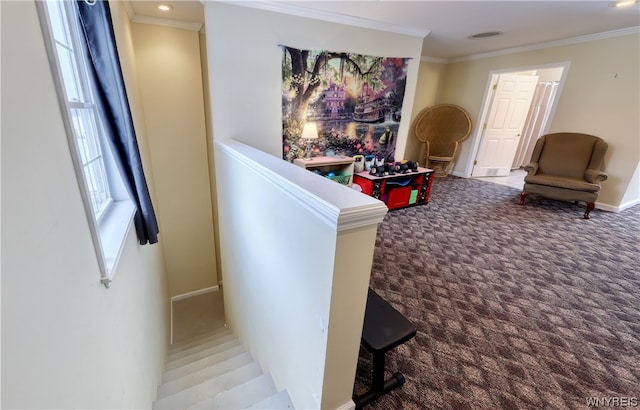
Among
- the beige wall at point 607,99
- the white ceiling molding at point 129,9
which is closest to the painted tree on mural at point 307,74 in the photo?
the white ceiling molding at point 129,9

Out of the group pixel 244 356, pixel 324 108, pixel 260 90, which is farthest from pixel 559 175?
pixel 244 356

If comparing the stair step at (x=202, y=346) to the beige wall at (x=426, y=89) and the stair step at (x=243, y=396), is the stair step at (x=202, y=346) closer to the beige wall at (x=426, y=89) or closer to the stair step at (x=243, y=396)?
the stair step at (x=243, y=396)

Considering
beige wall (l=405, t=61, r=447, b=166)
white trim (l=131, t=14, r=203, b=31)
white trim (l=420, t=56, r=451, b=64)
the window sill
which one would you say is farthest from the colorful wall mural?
white trim (l=420, t=56, r=451, b=64)

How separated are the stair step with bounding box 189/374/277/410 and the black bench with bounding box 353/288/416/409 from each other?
54 cm

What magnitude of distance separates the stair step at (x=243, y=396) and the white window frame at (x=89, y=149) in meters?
0.91

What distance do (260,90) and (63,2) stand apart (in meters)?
1.80

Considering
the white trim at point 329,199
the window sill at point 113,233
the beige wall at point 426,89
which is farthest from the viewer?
the beige wall at point 426,89

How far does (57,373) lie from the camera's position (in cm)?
65

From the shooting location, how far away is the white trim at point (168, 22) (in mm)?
2717

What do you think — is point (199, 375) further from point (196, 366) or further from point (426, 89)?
point (426, 89)

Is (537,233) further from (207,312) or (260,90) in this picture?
(207,312)

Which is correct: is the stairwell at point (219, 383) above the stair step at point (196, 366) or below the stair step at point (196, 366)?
above

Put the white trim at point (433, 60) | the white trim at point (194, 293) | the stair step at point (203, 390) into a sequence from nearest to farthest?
the stair step at point (203, 390)
the white trim at point (194, 293)
the white trim at point (433, 60)

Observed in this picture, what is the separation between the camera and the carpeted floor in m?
1.44
